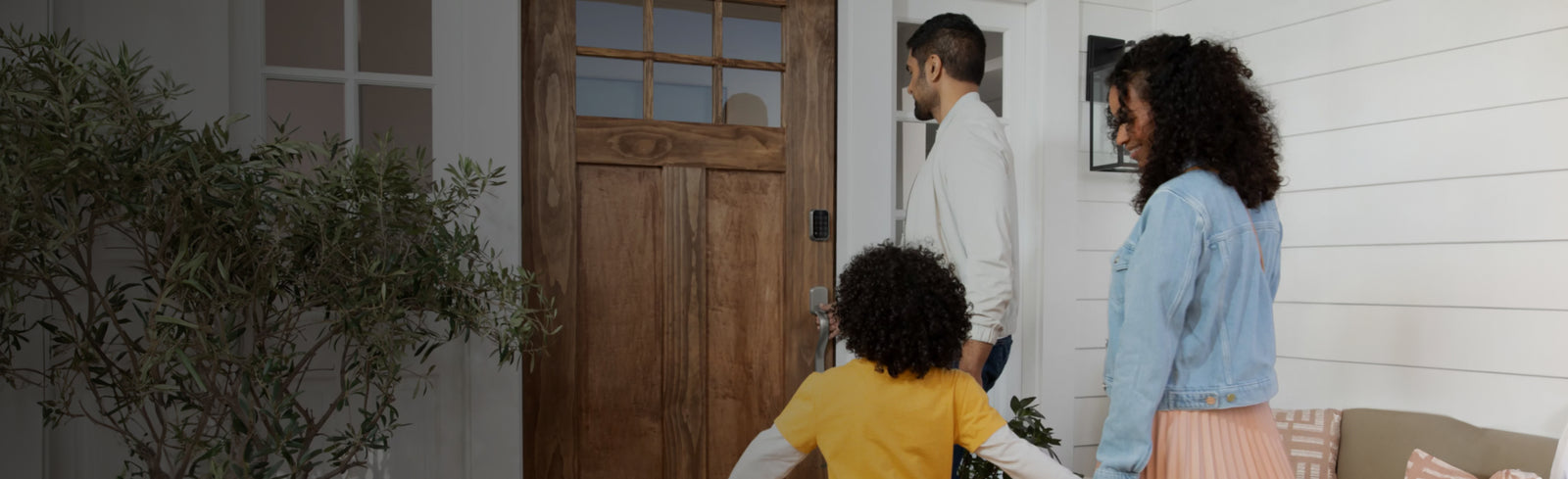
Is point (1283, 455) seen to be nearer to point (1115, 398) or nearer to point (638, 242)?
point (1115, 398)

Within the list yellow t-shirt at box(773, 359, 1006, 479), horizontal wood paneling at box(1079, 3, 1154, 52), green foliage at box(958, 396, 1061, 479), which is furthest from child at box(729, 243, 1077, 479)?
horizontal wood paneling at box(1079, 3, 1154, 52)

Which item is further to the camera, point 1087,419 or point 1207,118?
point 1087,419

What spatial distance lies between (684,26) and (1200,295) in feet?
5.70

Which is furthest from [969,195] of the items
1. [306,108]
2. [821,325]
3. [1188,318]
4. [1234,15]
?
[1234,15]

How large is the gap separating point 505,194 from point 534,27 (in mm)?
467

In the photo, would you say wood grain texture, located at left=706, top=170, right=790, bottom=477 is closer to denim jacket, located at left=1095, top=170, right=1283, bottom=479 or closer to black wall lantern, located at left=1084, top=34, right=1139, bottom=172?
black wall lantern, located at left=1084, top=34, right=1139, bottom=172

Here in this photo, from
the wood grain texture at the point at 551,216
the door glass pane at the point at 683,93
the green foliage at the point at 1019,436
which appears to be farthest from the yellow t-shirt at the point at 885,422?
the door glass pane at the point at 683,93

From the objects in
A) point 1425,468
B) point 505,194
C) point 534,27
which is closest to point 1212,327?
point 1425,468

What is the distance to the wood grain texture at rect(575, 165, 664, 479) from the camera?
2496 mm

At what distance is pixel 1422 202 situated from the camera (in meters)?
2.37

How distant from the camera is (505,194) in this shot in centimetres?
232

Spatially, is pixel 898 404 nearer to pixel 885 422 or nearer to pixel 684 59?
pixel 885 422

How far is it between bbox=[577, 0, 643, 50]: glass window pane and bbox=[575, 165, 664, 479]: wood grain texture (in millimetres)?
343

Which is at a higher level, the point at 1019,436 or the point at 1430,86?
the point at 1430,86
